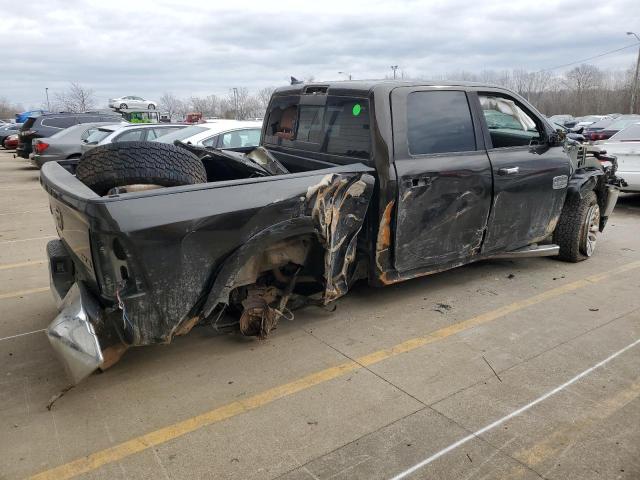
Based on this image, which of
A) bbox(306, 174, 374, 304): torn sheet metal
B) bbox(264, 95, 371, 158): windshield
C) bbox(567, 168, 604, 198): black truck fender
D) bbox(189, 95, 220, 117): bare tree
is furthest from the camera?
bbox(189, 95, 220, 117): bare tree

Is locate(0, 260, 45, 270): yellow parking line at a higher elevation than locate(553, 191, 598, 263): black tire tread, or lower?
lower

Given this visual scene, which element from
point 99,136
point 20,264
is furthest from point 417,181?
point 99,136

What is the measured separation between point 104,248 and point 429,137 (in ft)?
8.59

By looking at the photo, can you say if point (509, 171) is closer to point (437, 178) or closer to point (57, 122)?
point (437, 178)

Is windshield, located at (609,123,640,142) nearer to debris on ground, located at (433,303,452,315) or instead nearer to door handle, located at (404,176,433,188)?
debris on ground, located at (433,303,452,315)

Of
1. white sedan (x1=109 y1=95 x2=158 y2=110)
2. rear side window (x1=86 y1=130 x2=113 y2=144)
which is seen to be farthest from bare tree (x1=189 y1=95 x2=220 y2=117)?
rear side window (x1=86 y1=130 x2=113 y2=144)

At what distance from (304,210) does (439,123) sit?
1.59m

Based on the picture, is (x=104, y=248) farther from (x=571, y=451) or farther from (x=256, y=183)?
(x=571, y=451)

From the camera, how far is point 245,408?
3.06 m

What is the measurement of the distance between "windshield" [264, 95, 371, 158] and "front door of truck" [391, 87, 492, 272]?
0.27m

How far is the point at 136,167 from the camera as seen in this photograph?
3254mm

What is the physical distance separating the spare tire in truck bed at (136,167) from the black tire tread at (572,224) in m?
4.15

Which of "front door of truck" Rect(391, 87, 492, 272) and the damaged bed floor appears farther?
"front door of truck" Rect(391, 87, 492, 272)

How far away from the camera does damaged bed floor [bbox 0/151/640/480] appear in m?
2.60
